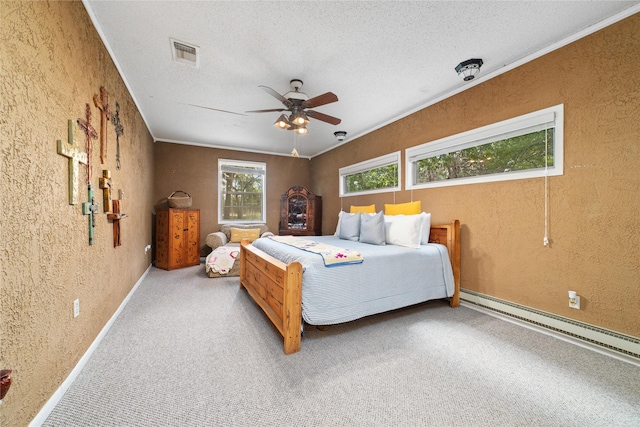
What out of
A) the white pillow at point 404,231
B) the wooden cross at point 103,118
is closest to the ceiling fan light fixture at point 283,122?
the wooden cross at point 103,118

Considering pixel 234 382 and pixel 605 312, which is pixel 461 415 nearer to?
pixel 234 382

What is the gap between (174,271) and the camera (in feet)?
14.6

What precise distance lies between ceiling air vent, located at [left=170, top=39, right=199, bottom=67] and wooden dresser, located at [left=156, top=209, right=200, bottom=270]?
116 inches

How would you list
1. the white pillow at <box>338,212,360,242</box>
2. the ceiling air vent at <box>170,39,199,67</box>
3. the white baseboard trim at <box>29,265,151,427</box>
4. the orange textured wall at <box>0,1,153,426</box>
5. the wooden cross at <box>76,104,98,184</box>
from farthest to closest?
the white pillow at <box>338,212,360,242</box> → the ceiling air vent at <box>170,39,199,67</box> → the wooden cross at <box>76,104,98,184</box> → the white baseboard trim at <box>29,265,151,427</box> → the orange textured wall at <box>0,1,153,426</box>

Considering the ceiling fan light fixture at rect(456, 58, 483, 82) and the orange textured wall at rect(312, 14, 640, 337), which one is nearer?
the orange textured wall at rect(312, 14, 640, 337)

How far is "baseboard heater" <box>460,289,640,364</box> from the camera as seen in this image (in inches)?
72.1

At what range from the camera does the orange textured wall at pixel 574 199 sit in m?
1.85

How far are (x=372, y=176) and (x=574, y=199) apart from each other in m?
2.75

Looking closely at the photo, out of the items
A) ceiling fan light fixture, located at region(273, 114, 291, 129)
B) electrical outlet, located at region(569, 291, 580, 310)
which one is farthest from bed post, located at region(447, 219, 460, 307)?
ceiling fan light fixture, located at region(273, 114, 291, 129)

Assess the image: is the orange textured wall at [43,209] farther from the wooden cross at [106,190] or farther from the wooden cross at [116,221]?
the wooden cross at [116,221]

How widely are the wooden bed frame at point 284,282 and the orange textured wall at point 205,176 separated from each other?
263 centimetres

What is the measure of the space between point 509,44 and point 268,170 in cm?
494

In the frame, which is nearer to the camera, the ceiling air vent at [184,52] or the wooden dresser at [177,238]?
the ceiling air vent at [184,52]

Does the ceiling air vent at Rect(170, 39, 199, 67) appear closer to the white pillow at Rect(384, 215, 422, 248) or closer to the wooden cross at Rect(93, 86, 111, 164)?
the wooden cross at Rect(93, 86, 111, 164)
